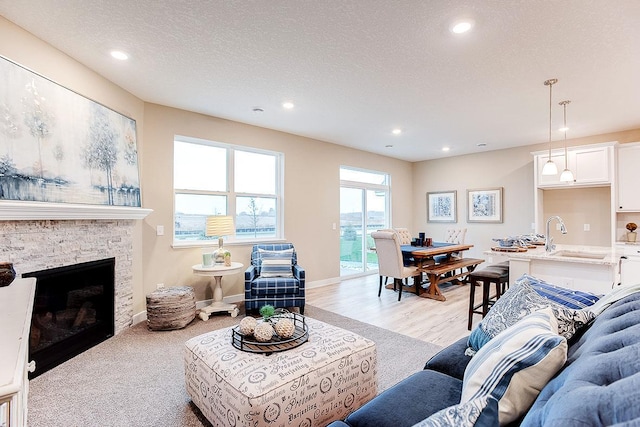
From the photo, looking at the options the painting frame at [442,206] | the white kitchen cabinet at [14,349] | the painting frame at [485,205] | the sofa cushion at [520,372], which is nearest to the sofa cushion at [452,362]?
the sofa cushion at [520,372]

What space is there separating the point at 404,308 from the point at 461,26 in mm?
3367

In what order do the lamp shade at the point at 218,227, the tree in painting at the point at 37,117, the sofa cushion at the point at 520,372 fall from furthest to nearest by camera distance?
the lamp shade at the point at 218,227 < the tree in painting at the point at 37,117 < the sofa cushion at the point at 520,372

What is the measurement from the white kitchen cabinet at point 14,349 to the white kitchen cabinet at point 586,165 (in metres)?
6.39

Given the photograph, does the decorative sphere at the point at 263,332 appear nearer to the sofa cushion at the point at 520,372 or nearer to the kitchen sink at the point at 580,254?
the sofa cushion at the point at 520,372

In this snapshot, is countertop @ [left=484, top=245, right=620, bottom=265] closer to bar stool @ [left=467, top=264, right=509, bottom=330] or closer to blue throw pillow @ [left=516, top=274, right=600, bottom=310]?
bar stool @ [left=467, top=264, right=509, bottom=330]

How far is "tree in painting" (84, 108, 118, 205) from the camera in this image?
9.90 ft

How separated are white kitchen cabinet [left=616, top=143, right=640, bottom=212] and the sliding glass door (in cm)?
391

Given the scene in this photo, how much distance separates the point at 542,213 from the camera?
5773 mm

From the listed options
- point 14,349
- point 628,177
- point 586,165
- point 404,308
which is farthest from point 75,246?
point 628,177

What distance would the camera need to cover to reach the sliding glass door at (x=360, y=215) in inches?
254

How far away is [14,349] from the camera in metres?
0.83

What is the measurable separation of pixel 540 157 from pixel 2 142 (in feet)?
22.2

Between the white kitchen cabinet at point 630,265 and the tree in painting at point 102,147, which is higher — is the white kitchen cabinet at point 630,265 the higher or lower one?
the lower one

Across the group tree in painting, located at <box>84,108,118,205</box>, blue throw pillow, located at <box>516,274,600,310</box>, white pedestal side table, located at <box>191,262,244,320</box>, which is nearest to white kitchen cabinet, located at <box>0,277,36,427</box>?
tree in painting, located at <box>84,108,118,205</box>
